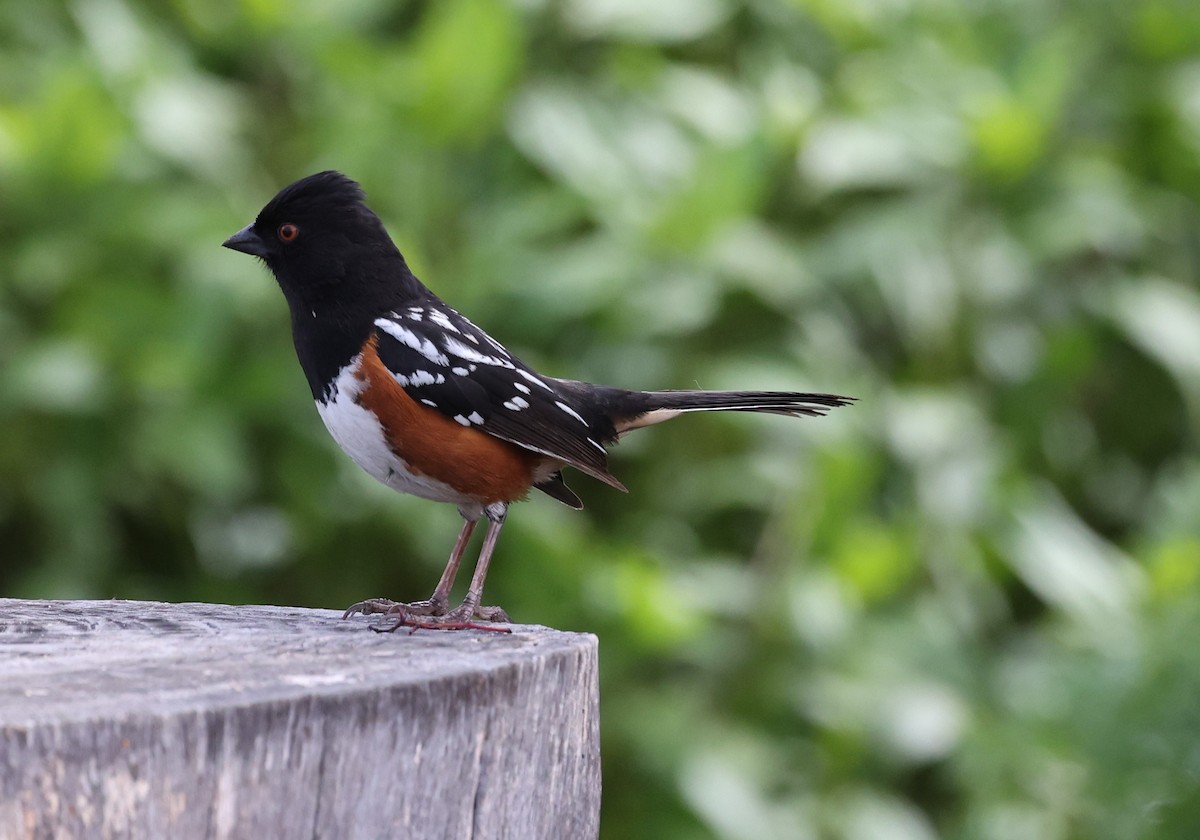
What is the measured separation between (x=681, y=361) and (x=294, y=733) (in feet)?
10.3

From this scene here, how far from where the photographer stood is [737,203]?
14.6ft

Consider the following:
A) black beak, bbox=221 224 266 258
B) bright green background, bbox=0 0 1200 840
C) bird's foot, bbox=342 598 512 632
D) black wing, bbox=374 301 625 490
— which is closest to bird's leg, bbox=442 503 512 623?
bird's foot, bbox=342 598 512 632

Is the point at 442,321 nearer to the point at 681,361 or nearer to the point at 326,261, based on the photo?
the point at 326,261

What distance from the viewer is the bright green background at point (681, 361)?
4.20 m

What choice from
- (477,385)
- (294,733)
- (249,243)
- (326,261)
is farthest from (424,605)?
(294,733)

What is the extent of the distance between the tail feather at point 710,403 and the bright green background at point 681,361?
0.78 metres

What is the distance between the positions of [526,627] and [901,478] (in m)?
2.85

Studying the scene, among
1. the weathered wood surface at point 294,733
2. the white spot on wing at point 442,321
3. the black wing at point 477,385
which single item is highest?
the white spot on wing at point 442,321

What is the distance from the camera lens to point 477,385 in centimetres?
299

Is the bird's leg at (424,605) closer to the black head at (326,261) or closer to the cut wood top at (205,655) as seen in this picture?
the cut wood top at (205,655)

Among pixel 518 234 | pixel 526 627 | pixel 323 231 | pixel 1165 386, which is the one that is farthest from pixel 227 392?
pixel 1165 386

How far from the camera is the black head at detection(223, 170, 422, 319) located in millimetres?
3043

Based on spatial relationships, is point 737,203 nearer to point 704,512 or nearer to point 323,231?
point 704,512

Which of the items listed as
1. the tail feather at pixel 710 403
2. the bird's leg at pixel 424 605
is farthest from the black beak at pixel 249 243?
the tail feather at pixel 710 403
